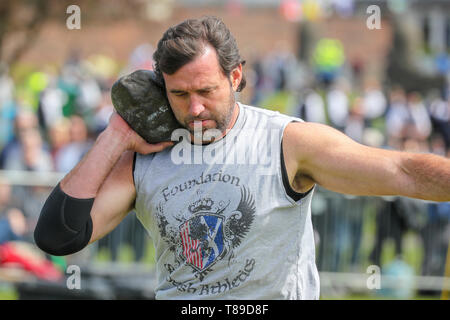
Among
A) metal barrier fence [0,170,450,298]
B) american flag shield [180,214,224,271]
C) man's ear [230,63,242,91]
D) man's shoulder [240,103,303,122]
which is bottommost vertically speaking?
metal barrier fence [0,170,450,298]

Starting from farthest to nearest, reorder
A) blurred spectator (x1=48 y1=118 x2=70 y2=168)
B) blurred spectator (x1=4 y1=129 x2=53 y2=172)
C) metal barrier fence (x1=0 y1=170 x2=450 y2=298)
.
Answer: blurred spectator (x1=48 y1=118 x2=70 y2=168) < blurred spectator (x1=4 y1=129 x2=53 y2=172) < metal barrier fence (x1=0 y1=170 x2=450 y2=298)

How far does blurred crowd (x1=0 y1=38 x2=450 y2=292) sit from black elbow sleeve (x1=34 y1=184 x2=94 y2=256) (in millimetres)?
5627

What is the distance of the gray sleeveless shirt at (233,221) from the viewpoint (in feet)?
10.8

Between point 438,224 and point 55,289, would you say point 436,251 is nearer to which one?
point 438,224

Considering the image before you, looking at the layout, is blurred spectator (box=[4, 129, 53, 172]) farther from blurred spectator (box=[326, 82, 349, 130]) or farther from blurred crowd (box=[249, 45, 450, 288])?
blurred spectator (box=[326, 82, 349, 130])

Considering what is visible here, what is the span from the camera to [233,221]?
3.30 meters

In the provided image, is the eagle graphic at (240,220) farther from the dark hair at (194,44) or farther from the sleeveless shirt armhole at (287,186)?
the dark hair at (194,44)

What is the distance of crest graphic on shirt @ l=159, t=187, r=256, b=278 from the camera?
329 centimetres

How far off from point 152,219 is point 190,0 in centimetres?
3119

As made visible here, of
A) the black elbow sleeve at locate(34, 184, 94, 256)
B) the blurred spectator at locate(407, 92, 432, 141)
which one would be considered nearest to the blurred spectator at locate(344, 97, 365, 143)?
the blurred spectator at locate(407, 92, 432, 141)

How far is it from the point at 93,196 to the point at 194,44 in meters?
0.80

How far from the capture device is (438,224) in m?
9.49

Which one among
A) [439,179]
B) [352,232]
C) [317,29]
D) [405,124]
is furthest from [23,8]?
[439,179]

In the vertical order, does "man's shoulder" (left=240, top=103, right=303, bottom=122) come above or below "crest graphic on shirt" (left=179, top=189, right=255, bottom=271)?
above
